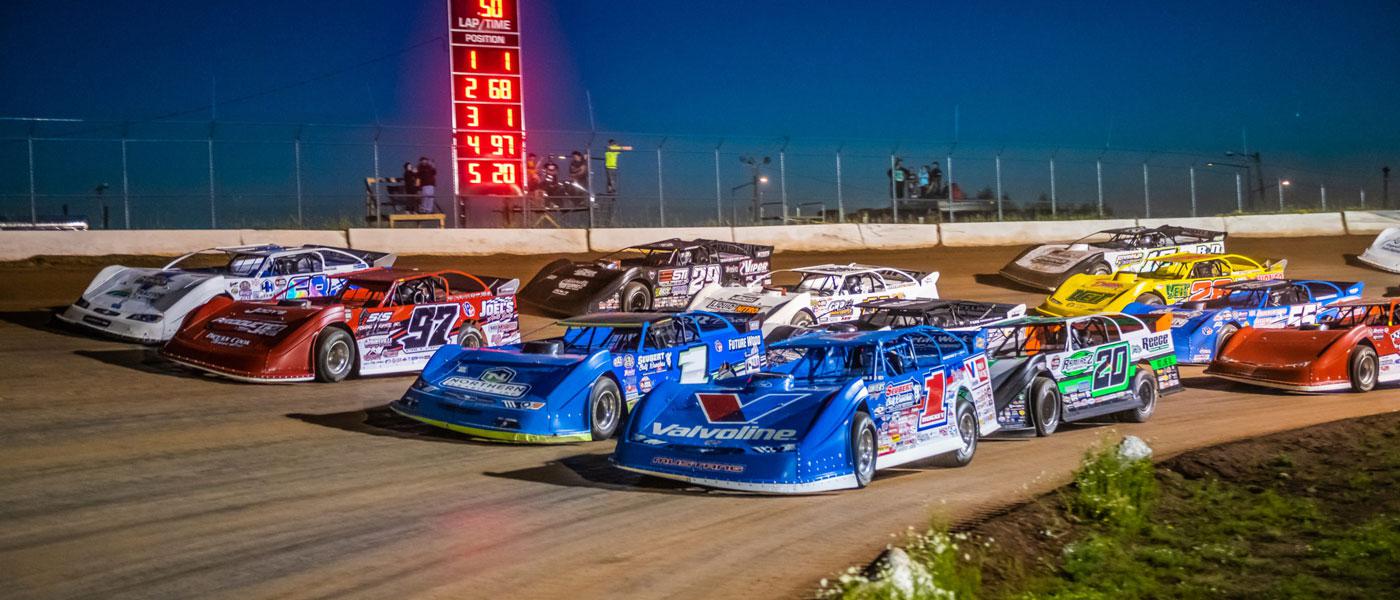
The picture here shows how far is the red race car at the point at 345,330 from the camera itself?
15.6m

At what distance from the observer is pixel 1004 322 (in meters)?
14.3

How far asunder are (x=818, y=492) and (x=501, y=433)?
137 inches

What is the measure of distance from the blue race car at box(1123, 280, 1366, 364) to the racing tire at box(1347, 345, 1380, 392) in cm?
182

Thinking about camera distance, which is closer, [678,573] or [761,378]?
[678,573]

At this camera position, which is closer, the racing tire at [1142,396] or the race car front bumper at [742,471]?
the race car front bumper at [742,471]

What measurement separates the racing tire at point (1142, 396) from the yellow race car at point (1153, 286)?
329 inches

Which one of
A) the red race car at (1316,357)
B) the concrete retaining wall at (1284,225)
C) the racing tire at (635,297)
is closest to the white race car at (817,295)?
the racing tire at (635,297)

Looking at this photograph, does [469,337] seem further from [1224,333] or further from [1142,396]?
[1224,333]

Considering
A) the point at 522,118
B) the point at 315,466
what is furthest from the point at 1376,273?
the point at 315,466

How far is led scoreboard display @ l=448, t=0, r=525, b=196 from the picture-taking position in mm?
29219

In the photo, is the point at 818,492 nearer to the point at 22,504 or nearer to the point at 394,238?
the point at 22,504

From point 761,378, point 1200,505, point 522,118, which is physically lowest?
point 1200,505

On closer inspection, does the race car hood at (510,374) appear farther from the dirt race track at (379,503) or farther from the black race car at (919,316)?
the black race car at (919,316)

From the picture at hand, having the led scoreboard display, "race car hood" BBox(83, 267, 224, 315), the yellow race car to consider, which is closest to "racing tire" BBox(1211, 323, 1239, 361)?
the yellow race car
